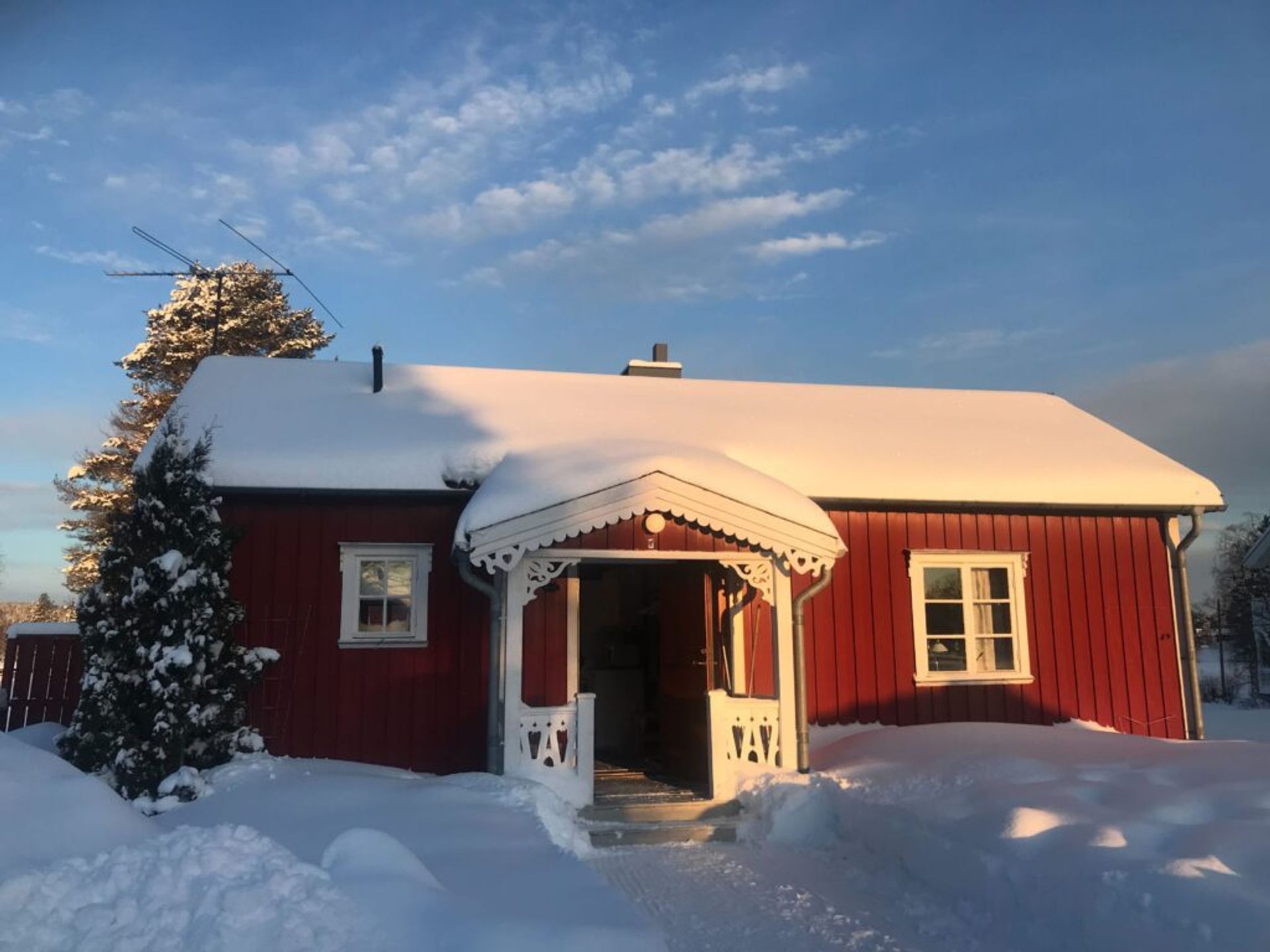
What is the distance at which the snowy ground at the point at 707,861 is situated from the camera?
4.11 metres

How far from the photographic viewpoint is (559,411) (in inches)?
470

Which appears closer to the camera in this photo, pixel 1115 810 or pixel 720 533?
pixel 1115 810

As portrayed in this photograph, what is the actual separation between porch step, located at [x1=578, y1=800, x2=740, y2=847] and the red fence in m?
6.32

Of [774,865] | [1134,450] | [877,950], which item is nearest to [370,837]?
[877,950]

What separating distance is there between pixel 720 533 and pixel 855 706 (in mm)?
3397

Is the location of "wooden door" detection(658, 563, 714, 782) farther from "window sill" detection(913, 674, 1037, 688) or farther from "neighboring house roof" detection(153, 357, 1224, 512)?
"window sill" detection(913, 674, 1037, 688)

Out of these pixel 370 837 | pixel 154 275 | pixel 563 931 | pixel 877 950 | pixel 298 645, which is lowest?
pixel 877 950

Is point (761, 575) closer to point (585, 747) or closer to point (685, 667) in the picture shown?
point (685, 667)

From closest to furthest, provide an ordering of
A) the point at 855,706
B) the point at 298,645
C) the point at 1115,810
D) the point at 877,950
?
the point at 877,950 < the point at 1115,810 < the point at 298,645 < the point at 855,706

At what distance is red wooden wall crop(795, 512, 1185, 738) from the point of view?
1088cm

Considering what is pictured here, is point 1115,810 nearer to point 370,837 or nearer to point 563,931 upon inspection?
point 563,931

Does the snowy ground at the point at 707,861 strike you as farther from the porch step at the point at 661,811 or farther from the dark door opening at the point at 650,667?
the dark door opening at the point at 650,667

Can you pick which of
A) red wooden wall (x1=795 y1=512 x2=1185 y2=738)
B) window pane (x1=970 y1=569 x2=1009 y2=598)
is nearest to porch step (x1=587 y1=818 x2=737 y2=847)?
red wooden wall (x1=795 y1=512 x2=1185 y2=738)

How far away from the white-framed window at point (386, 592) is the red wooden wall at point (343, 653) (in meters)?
0.07
